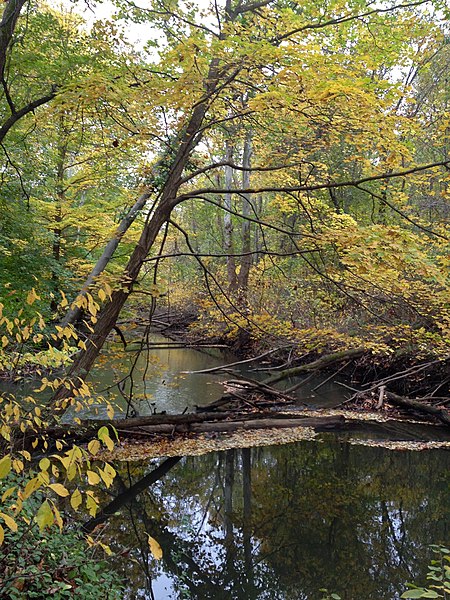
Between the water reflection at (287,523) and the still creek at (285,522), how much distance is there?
0.01m

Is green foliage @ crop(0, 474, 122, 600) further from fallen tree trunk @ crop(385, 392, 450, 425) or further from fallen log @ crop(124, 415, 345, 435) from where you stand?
fallen tree trunk @ crop(385, 392, 450, 425)

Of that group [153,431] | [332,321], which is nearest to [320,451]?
[153,431]

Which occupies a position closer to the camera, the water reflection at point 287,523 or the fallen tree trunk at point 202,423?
the water reflection at point 287,523

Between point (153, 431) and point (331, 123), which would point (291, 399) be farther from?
point (331, 123)

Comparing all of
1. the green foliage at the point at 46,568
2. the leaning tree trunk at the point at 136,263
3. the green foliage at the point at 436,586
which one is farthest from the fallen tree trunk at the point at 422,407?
the green foliage at the point at 46,568

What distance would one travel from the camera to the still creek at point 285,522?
451 centimetres

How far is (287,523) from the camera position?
564 cm

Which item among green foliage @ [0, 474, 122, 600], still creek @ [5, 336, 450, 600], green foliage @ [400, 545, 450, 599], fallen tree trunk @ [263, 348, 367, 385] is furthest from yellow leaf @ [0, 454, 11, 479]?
fallen tree trunk @ [263, 348, 367, 385]

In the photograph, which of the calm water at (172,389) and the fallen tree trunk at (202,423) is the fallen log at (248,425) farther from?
the calm water at (172,389)

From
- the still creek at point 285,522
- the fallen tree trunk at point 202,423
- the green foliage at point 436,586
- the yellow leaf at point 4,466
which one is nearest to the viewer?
the yellow leaf at point 4,466

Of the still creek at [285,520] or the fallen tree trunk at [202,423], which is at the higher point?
the fallen tree trunk at [202,423]

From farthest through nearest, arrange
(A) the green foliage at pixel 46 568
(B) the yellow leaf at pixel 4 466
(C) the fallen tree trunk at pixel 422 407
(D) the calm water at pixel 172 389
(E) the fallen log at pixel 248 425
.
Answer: (D) the calm water at pixel 172 389
(C) the fallen tree trunk at pixel 422 407
(E) the fallen log at pixel 248 425
(A) the green foliage at pixel 46 568
(B) the yellow leaf at pixel 4 466

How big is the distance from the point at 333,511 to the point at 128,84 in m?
5.47

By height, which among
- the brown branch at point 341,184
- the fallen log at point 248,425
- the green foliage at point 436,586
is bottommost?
the green foliage at point 436,586
